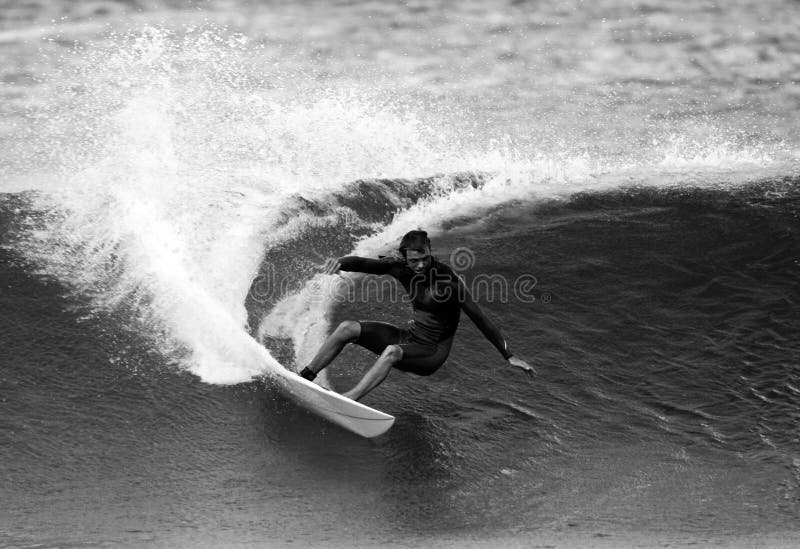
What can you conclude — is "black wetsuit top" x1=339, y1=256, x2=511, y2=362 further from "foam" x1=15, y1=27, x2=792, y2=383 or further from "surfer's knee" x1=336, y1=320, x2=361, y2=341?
"foam" x1=15, y1=27, x2=792, y2=383

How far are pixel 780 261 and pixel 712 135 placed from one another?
17.4 ft

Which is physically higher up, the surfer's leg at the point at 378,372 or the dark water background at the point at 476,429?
the surfer's leg at the point at 378,372

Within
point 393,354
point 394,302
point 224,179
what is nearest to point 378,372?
point 393,354

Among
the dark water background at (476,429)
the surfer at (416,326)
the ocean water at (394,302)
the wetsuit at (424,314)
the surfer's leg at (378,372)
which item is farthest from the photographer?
the wetsuit at (424,314)

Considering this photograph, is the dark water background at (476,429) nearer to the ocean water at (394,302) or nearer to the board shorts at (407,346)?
the ocean water at (394,302)

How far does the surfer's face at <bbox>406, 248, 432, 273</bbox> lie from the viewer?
7.15m

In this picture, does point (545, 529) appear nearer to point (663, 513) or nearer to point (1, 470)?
point (663, 513)

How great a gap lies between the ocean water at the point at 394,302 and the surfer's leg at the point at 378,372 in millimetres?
322

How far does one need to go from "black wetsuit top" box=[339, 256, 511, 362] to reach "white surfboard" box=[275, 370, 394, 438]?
75cm

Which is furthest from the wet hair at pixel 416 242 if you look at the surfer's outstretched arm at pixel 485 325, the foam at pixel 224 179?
the foam at pixel 224 179

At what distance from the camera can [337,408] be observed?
6.92 metres

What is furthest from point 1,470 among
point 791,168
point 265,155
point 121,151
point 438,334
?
point 791,168

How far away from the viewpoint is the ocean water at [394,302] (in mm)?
6191

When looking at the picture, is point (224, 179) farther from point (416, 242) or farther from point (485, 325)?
point (485, 325)
